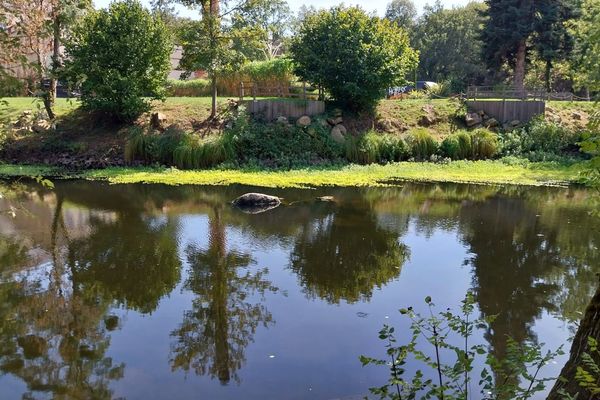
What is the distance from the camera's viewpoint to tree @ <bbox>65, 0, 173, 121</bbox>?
85.2 ft

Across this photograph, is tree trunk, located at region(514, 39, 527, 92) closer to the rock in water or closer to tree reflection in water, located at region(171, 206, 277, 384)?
the rock in water

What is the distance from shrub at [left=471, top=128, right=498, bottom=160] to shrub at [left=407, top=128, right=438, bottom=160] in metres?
1.90

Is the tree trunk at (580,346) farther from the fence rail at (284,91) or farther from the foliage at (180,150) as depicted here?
the fence rail at (284,91)

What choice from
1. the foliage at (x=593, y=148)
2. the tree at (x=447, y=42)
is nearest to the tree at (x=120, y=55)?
the foliage at (x=593, y=148)

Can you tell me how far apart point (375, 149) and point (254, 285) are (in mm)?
16789

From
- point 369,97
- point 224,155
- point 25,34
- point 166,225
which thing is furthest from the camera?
point 369,97

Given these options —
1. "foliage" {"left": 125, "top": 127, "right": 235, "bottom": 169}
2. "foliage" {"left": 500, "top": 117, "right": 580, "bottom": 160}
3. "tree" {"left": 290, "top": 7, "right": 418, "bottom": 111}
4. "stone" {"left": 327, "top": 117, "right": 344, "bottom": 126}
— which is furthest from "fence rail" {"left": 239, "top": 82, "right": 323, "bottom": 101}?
"foliage" {"left": 500, "top": 117, "right": 580, "bottom": 160}

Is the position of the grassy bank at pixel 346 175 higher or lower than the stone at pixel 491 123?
lower

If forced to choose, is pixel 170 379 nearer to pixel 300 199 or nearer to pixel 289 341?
pixel 289 341

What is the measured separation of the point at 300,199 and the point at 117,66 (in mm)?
12769

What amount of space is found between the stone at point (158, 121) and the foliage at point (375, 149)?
27.9ft

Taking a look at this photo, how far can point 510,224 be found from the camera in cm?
1598

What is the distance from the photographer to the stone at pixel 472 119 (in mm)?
29875

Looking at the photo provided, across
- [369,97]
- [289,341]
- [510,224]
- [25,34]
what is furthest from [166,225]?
[369,97]
